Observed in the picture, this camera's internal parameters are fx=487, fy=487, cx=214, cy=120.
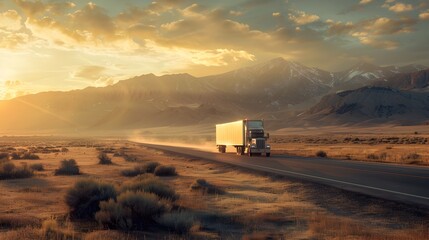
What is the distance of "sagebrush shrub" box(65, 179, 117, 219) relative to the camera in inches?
563

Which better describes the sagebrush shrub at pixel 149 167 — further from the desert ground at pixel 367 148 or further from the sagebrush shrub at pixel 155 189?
the desert ground at pixel 367 148

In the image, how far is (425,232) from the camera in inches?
447

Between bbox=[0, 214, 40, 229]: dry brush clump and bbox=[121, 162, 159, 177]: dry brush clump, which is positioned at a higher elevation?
bbox=[121, 162, 159, 177]: dry brush clump

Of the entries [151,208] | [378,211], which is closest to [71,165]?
[151,208]

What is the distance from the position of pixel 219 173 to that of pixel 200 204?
14.3m

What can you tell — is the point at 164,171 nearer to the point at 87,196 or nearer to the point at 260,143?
the point at 87,196

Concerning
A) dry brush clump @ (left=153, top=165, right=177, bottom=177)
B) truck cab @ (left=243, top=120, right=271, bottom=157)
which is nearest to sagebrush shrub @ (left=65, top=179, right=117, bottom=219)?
dry brush clump @ (left=153, top=165, right=177, bottom=177)

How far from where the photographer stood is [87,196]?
14875mm

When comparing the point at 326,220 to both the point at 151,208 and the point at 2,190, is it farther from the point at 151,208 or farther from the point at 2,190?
the point at 2,190

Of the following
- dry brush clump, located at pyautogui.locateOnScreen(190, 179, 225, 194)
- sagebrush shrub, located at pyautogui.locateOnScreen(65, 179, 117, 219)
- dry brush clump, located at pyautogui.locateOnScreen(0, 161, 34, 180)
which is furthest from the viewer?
dry brush clump, located at pyautogui.locateOnScreen(0, 161, 34, 180)

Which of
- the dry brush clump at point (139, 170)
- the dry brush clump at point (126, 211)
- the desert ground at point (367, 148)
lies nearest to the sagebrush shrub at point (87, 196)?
the dry brush clump at point (126, 211)

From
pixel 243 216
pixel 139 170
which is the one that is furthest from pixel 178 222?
pixel 139 170

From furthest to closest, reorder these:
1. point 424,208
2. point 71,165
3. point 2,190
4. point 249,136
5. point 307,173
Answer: point 249,136, point 71,165, point 307,173, point 2,190, point 424,208

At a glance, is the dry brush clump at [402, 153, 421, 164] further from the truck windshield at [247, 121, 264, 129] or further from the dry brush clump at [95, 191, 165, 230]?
the dry brush clump at [95, 191, 165, 230]
